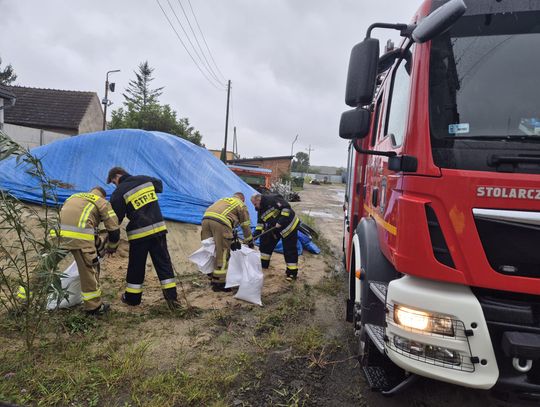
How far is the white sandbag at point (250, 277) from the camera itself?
4.59 meters

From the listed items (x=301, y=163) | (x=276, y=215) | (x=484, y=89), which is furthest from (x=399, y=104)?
(x=301, y=163)

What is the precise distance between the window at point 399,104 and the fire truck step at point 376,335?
1120mm

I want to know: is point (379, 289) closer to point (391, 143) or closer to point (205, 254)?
point (391, 143)

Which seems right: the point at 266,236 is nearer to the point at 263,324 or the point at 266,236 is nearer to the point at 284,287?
the point at 284,287

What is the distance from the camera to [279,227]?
19.0 ft

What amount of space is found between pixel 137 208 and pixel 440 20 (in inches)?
138

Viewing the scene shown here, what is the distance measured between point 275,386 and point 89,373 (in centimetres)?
144

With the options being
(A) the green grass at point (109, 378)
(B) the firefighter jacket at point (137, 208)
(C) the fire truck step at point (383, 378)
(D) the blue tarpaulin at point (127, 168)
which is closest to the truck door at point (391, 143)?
(C) the fire truck step at point (383, 378)

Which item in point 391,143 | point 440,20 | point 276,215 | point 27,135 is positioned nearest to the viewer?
point 440,20

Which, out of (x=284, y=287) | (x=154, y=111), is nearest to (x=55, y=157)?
(x=284, y=287)

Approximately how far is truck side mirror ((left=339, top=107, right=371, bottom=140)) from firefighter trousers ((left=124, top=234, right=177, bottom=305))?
2881 mm

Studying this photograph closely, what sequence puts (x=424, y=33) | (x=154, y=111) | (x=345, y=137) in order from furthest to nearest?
(x=154, y=111)
(x=345, y=137)
(x=424, y=33)

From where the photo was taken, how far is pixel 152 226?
424cm

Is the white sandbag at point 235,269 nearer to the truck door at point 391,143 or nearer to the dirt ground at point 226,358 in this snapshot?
the dirt ground at point 226,358
